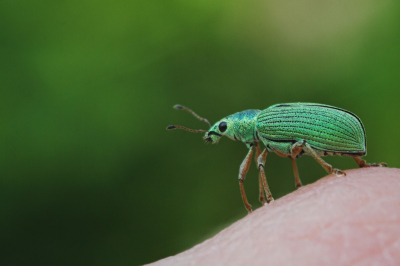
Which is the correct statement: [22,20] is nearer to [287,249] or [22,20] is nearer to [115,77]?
[115,77]

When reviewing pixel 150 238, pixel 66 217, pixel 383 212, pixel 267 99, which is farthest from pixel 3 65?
pixel 383 212

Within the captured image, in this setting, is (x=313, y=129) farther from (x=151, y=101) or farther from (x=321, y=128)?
(x=151, y=101)

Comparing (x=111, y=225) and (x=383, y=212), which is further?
(x=111, y=225)

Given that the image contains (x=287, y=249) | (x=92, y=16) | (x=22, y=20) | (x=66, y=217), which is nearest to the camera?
(x=287, y=249)

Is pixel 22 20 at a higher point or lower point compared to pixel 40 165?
higher

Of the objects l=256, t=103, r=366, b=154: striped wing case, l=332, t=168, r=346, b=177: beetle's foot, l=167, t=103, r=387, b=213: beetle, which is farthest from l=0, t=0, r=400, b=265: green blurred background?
l=332, t=168, r=346, b=177: beetle's foot

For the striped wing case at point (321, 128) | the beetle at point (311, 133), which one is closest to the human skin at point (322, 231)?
the beetle at point (311, 133)
